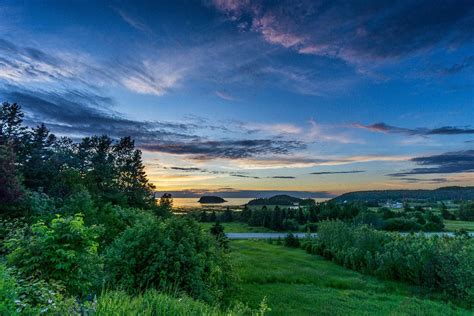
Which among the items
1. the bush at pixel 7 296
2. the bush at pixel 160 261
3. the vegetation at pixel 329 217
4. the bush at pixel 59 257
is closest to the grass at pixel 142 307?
the bush at pixel 7 296

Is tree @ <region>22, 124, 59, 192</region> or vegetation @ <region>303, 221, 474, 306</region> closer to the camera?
vegetation @ <region>303, 221, 474, 306</region>

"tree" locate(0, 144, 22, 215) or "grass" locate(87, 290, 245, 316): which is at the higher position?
"tree" locate(0, 144, 22, 215)

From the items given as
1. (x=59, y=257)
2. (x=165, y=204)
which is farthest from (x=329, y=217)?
(x=59, y=257)

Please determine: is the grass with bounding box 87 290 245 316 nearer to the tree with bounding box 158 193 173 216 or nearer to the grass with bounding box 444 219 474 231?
the tree with bounding box 158 193 173 216

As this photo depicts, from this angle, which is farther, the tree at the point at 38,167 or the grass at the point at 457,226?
the grass at the point at 457,226

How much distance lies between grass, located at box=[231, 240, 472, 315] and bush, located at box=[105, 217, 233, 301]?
5.70m

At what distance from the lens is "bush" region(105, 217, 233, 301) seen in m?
10.4

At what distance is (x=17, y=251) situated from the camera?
7.43 meters

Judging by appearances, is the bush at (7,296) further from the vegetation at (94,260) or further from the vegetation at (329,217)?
the vegetation at (329,217)

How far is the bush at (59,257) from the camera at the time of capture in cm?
726

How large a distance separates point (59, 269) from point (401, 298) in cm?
2226

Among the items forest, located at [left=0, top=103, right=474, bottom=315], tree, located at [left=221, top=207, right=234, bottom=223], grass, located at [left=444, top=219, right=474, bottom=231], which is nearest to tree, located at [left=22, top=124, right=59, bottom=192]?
forest, located at [left=0, top=103, right=474, bottom=315]

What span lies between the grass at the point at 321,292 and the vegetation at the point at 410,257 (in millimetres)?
1730

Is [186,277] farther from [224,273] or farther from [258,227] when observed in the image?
[258,227]
